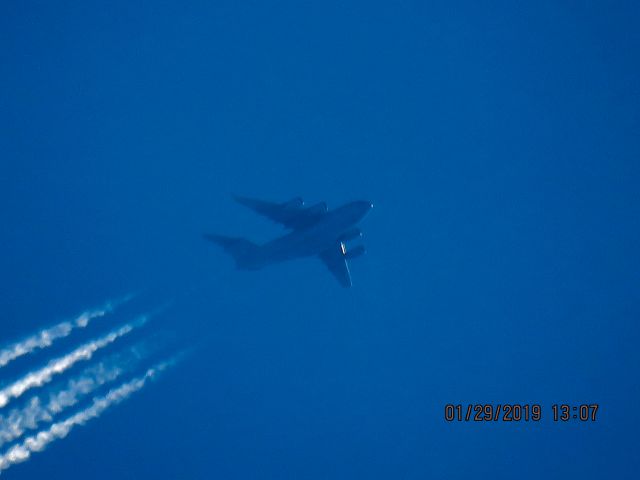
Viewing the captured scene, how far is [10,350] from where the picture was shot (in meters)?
19.2

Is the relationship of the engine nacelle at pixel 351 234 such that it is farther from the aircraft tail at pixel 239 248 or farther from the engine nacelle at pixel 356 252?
the aircraft tail at pixel 239 248

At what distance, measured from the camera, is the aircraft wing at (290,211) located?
18.0 meters

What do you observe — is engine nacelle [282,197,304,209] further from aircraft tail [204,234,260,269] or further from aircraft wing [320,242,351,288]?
aircraft wing [320,242,351,288]

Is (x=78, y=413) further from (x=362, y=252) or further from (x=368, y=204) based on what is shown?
(x=368, y=204)

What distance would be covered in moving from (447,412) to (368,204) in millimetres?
13858

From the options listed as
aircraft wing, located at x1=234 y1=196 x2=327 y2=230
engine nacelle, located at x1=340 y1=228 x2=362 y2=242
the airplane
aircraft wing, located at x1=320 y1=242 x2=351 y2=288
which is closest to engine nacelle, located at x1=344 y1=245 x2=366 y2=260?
the airplane

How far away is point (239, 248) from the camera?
19469mm

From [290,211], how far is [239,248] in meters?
3.28

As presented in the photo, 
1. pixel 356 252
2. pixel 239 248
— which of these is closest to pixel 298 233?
pixel 239 248

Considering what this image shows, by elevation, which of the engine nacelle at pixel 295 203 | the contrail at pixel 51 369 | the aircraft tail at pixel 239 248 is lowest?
the contrail at pixel 51 369

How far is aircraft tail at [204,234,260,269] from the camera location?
19109 mm

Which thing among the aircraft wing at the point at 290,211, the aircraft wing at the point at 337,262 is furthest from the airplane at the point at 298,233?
the aircraft wing at the point at 337,262

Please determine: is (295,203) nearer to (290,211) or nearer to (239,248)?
(290,211)

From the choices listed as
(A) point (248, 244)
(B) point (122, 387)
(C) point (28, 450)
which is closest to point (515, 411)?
(A) point (248, 244)
